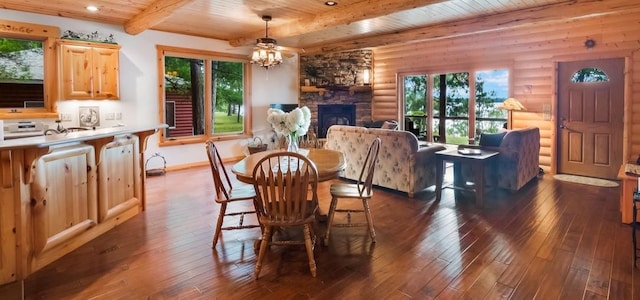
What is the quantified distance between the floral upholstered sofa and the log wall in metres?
2.62

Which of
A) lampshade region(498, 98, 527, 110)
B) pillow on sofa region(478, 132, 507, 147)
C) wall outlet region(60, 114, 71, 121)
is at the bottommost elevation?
pillow on sofa region(478, 132, 507, 147)

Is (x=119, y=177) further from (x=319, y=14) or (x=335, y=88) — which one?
(x=335, y=88)

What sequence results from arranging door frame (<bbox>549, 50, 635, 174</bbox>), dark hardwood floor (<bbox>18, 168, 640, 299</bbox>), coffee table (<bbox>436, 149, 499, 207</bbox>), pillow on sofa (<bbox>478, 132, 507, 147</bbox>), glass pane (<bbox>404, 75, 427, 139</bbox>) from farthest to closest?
glass pane (<bbox>404, 75, 427, 139</bbox>), door frame (<bbox>549, 50, 635, 174</bbox>), pillow on sofa (<bbox>478, 132, 507, 147</bbox>), coffee table (<bbox>436, 149, 499, 207</bbox>), dark hardwood floor (<bbox>18, 168, 640, 299</bbox>)

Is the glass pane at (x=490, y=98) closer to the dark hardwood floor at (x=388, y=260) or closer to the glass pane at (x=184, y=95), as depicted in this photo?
the dark hardwood floor at (x=388, y=260)

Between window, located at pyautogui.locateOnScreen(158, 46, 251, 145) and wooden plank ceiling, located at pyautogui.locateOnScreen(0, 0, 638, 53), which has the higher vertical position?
wooden plank ceiling, located at pyautogui.locateOnScreen(0, 0, 638, 53)

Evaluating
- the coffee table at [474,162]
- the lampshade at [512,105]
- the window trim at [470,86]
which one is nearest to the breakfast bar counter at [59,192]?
the coffee table at [474,162]

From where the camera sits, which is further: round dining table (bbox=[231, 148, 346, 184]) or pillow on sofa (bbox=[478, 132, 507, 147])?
pillow on sofa (bbox=[478, 132, 507, 147])

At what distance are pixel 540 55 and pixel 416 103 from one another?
8.71 feet

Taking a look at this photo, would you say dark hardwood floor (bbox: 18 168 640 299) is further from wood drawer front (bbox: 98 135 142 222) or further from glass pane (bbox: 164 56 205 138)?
glass pane (bbox: 164 56 205 138)

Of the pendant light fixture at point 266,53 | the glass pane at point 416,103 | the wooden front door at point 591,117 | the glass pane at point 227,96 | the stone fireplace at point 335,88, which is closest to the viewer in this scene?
the pendant light fixture at point 266,53

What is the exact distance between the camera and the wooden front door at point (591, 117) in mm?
5453

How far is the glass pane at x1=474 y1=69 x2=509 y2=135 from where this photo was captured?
6773mm

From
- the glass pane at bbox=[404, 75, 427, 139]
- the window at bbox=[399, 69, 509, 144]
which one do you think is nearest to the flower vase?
the window at bbox=[399, 69, 509, 144]

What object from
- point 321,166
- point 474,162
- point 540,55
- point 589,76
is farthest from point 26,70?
point 589,76
